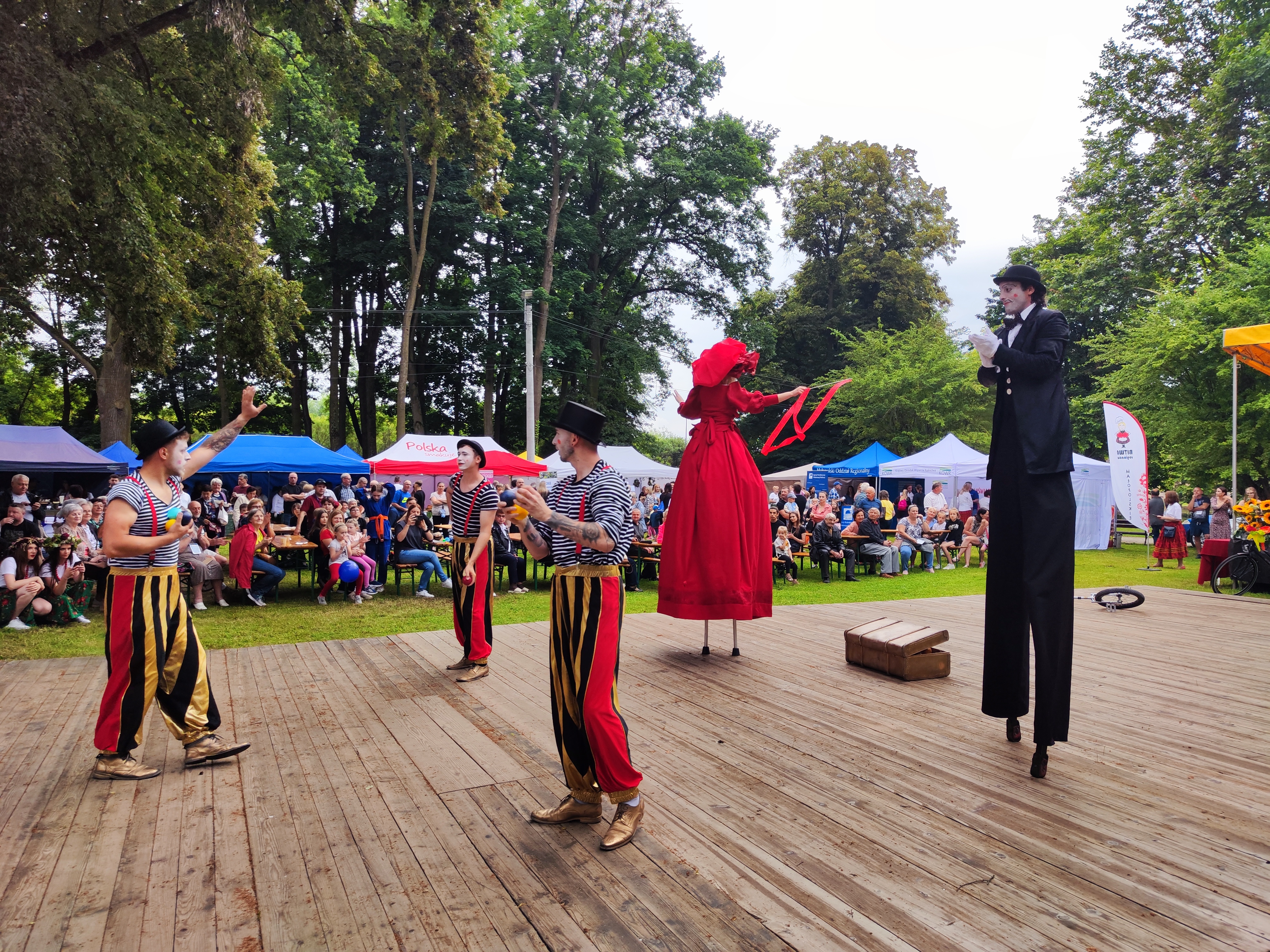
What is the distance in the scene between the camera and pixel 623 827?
3078 mm

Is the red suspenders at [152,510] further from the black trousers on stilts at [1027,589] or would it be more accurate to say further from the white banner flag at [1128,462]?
the white banner flag at [1128,462]

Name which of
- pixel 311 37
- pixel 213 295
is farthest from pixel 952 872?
pixel 213 295

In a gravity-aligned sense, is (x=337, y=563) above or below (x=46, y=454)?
below

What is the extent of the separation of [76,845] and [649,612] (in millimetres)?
6427

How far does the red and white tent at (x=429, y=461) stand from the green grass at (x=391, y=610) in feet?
20.5

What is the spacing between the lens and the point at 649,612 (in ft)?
29.8

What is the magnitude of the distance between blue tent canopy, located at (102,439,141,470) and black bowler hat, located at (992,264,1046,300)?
18.5m

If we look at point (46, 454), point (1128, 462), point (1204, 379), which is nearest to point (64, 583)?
point (46, 454)

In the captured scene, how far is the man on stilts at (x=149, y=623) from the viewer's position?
366 cm

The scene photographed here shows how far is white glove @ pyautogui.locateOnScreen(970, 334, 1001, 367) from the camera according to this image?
375 cm

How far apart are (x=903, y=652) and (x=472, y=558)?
312cm

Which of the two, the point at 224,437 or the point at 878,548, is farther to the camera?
the point at 878,548

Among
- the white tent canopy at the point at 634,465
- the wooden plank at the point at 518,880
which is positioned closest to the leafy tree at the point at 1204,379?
the white tent canopy at the point at 634,465

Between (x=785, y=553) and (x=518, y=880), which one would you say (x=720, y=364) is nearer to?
(x=518, y=880)
